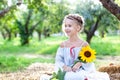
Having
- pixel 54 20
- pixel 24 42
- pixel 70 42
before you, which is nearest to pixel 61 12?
pixel 54 20

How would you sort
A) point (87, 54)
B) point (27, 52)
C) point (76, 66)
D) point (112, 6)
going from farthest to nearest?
point (27, 52) → point (112, 6) → point (76, 66) → point (87, 54)

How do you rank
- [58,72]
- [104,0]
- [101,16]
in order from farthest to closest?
1. [101,16]
2. [104,0]
3. [58,72]

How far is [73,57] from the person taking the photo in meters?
5.98

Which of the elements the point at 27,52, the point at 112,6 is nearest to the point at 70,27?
the point at 112,6

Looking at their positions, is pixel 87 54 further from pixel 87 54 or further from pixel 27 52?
pixel 27 52

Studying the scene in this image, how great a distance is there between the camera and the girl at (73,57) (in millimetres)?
5883

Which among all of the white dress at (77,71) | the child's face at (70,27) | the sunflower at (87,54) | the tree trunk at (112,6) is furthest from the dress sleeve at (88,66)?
the tree trunk at (112,6)

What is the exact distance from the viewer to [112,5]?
9.59 metres

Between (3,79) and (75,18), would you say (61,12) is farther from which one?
(75,18)

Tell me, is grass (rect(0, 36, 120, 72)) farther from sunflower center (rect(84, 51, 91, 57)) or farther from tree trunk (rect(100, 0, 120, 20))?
sunflower center (rect(84, 51, 91, 57))

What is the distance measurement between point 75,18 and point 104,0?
3649 mm

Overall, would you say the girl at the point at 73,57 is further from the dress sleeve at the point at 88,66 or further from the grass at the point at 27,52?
the grass at the point at 27,52

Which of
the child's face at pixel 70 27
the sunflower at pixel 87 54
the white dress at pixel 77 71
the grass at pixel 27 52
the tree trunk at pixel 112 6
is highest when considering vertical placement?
the tree trunk at pixel 112 6

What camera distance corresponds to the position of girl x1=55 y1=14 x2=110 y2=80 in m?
5.88
